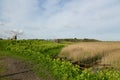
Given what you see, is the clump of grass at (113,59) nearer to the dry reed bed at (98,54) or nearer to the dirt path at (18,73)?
the dry reed bed at (98,54)

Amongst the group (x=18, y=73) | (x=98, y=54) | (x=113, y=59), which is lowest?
(x=18, y=73)

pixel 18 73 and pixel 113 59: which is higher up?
pixel 113 59

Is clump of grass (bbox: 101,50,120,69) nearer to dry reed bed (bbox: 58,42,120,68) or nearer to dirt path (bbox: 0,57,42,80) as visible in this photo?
dry reed bed (bbox: 58,42,120,68)

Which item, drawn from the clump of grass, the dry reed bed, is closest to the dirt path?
the clump of grass

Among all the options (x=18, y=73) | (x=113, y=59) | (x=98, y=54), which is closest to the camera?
(x=18, y=73)

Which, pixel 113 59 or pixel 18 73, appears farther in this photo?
pixel 113 59

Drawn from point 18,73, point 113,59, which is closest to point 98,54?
point 113,59

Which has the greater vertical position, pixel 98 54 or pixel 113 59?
pixel 98 54

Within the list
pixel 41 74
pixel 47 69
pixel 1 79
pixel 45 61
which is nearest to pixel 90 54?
pixel 45 61

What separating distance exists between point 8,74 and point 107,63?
8309 mm

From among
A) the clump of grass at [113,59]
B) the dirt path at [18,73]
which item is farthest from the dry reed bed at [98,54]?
the dirt path at [18,73]

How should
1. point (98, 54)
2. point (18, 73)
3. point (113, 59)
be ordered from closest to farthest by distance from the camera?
point (18, 73) → point (113, 59) → point (98, 54)

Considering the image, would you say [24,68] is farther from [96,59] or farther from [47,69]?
[96,59]

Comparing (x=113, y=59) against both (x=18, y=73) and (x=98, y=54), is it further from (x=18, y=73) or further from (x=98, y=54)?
(x=18, y=73)
